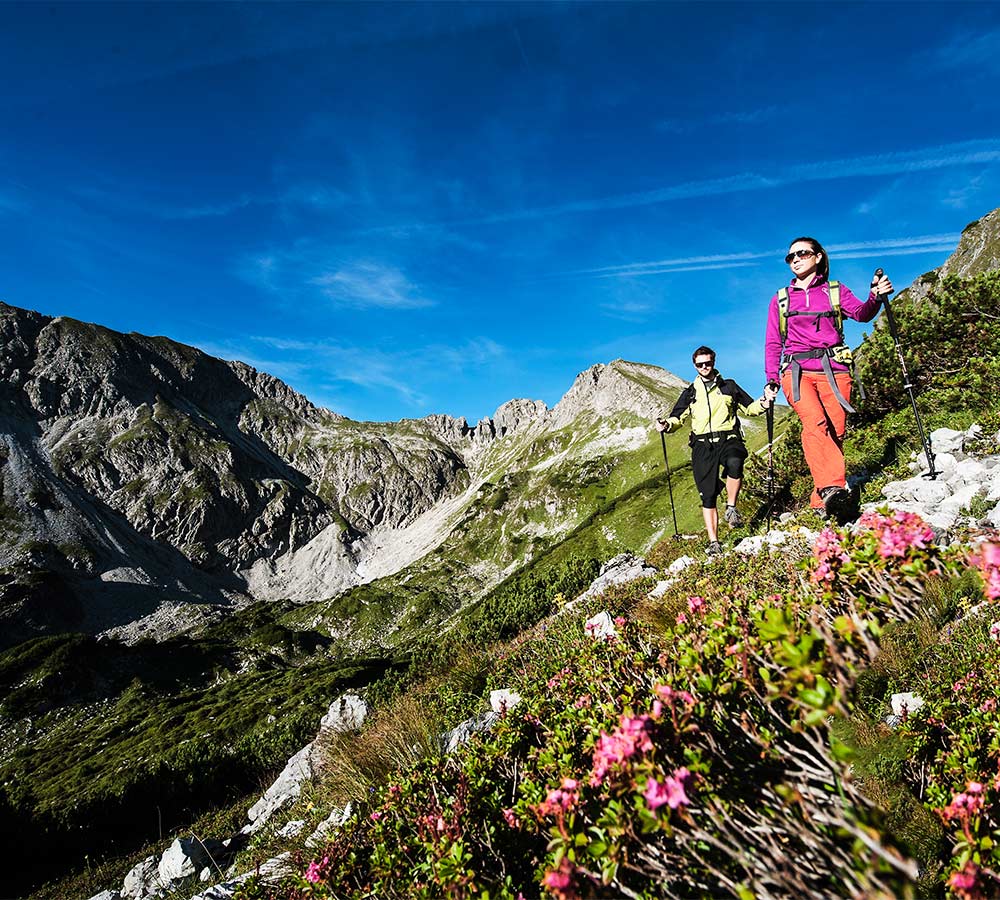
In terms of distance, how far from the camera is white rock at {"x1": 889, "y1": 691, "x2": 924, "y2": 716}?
4.50 meters

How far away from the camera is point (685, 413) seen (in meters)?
10.9

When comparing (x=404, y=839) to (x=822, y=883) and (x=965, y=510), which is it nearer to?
(x=822, y=883)

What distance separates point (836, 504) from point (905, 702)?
5.37 m

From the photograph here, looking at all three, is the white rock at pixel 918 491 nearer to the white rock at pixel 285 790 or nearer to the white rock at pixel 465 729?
the white rock at pixel 465 729

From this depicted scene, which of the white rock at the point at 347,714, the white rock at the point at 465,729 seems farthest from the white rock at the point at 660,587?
the white rock at the point at 347,714

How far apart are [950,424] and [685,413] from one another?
21.4ft

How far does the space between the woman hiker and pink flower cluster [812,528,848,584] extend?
21.6ft

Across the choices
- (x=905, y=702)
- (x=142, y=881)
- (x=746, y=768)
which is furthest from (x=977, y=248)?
(x=142, y=881)

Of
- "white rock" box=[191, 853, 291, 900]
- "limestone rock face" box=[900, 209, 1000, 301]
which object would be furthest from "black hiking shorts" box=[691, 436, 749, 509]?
"limestone rock face" box=[900, 209, 1000, 301]

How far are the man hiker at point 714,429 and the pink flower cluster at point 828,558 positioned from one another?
24.9ft

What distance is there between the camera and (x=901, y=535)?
100 inches

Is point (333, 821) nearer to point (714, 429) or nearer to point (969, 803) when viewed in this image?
point (969, 803)

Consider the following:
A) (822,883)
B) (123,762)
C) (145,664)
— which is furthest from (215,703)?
(822,883)

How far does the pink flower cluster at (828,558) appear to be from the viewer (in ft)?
9.09
